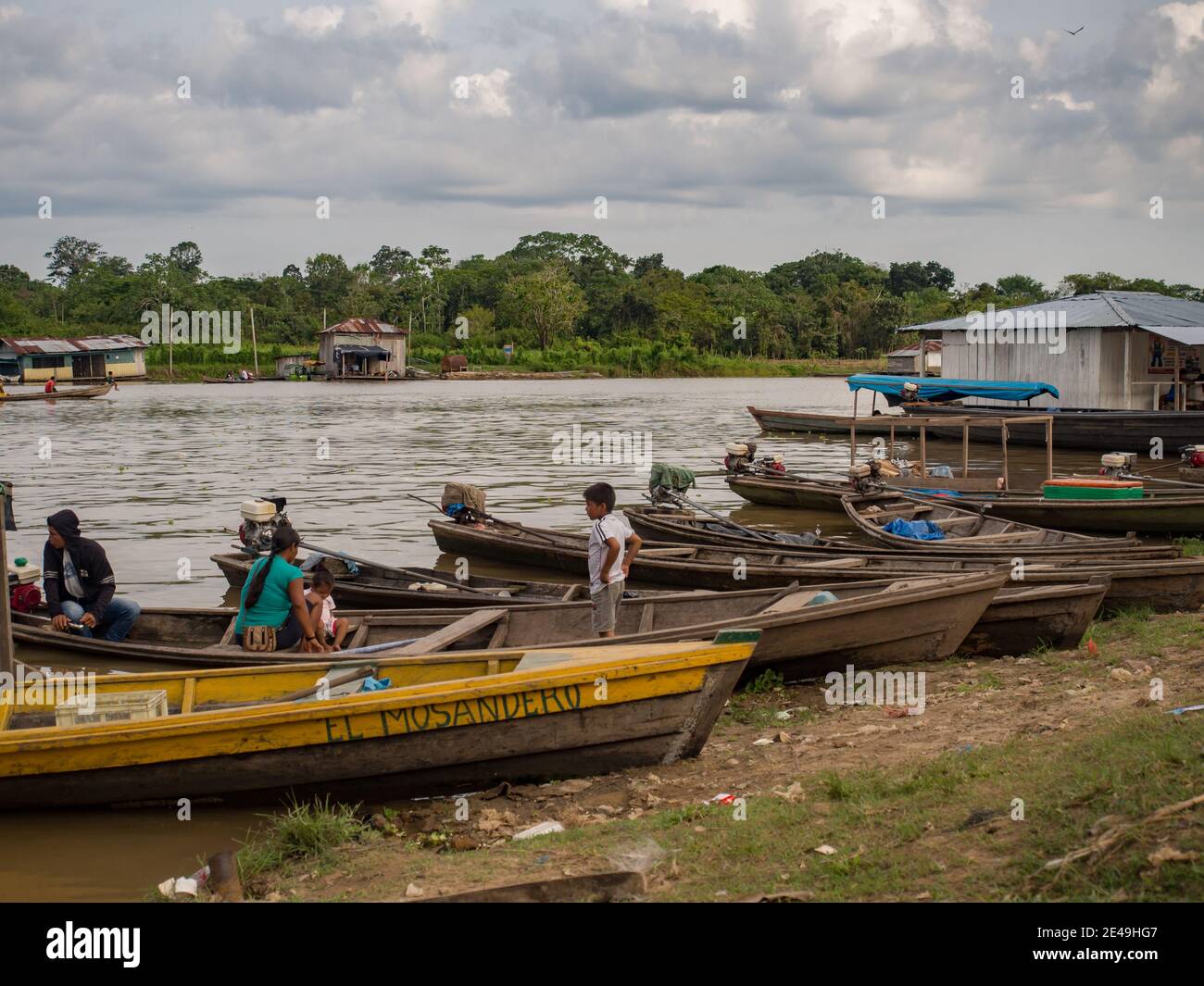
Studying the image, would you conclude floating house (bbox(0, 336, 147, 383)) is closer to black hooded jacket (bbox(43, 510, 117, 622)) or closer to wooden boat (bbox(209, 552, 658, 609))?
wooden boat (bbox(209, 552, 658, 609))

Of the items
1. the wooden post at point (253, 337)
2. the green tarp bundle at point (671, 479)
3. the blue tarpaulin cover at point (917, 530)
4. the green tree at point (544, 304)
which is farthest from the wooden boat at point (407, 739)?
the green tree at point (544, 304)

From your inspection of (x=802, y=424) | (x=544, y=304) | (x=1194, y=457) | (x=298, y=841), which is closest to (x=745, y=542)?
(x=298, y=841)

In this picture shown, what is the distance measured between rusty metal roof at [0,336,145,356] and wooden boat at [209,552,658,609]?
6075cm

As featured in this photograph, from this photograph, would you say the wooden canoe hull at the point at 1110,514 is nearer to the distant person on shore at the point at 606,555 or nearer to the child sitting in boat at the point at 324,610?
the distant person on shore at the point at 606,555

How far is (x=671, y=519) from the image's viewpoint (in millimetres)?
15938

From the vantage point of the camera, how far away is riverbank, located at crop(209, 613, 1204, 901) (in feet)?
15.8

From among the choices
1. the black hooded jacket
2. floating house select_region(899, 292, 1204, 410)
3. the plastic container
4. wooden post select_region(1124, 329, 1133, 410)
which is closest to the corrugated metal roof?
floating house select_region(899, 292, 1204, 410)

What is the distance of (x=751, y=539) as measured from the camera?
48.2ft

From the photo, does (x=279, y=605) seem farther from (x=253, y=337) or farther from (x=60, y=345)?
(x=253, y=337)

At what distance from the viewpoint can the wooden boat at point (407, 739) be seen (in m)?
7.08

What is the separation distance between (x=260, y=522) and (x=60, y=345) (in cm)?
6060
